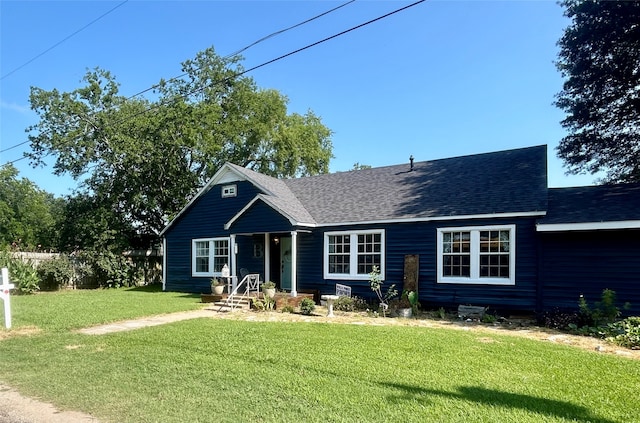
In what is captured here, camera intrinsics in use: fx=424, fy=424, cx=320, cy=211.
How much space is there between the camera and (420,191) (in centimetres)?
1470

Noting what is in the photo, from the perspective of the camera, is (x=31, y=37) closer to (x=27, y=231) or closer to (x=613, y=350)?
(x=613, y=350)

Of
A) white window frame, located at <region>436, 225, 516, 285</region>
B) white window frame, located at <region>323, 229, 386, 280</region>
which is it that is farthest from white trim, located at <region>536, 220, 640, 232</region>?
white window frame, located at <region>323, 229, 386, 280</region>

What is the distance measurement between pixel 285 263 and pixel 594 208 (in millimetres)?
10418

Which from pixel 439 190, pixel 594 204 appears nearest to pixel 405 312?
pixel 439 190

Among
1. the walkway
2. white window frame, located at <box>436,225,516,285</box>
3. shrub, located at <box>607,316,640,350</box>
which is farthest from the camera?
white window frame, located at <box>436,225,516,285</box>

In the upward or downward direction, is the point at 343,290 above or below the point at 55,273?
above

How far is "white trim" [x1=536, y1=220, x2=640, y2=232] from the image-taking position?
9.77m

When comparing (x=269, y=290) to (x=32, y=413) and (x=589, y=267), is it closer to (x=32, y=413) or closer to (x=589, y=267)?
(x=589, y=267)

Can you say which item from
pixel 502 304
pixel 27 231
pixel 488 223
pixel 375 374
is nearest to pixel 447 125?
pixel 488 223

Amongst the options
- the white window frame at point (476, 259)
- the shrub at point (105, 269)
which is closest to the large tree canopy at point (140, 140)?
the shrub at point (105, 269)

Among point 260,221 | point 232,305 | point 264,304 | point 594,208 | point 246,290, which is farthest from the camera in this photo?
point 260,221

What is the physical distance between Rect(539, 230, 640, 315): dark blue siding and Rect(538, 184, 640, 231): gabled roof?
447 millimetres

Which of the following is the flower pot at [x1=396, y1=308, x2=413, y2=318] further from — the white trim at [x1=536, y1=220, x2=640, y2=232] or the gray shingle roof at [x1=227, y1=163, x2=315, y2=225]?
the gray shingle roof at [x1=227, y1=163, x2=315, y2=225]

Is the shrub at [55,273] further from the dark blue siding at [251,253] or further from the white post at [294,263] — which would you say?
the white post at [294,263]
